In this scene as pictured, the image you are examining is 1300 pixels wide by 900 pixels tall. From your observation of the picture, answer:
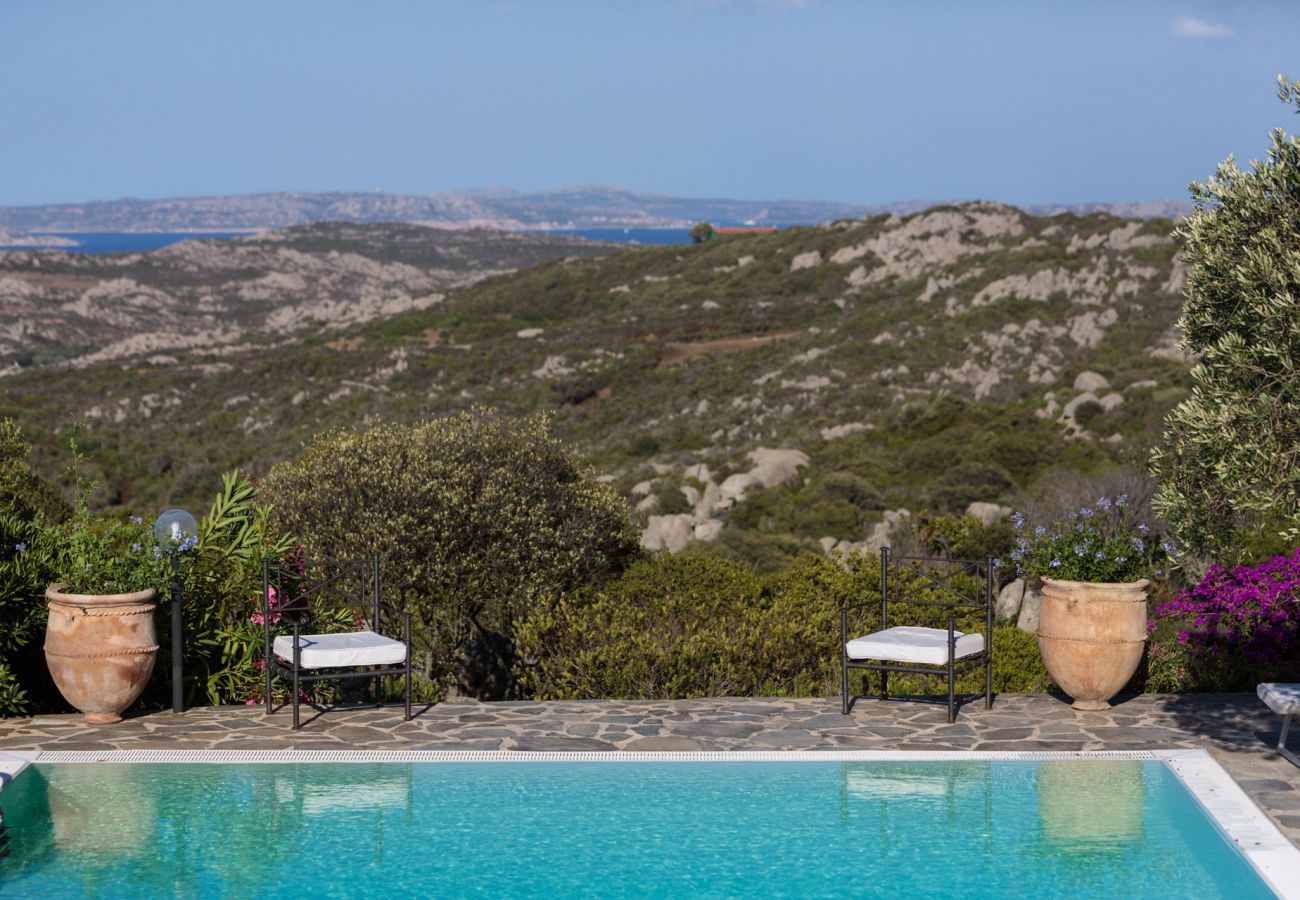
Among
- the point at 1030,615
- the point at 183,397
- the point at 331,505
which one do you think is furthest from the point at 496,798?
the point at 183,397

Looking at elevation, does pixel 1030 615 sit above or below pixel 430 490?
below

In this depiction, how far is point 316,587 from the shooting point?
28.6ft

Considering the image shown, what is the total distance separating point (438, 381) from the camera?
55.0 meters

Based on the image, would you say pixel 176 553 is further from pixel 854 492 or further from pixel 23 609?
pixel 854 492

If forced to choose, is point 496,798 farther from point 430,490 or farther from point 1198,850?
point 430,490

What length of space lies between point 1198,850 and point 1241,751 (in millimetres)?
1636

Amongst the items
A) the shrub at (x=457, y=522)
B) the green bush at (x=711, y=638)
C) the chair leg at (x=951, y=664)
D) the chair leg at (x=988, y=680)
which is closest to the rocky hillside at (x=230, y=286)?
the shrub at (x=457, y=522)

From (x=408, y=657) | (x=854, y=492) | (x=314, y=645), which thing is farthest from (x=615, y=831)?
(x=854, y=492)

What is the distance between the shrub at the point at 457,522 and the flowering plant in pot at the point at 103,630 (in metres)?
2.90

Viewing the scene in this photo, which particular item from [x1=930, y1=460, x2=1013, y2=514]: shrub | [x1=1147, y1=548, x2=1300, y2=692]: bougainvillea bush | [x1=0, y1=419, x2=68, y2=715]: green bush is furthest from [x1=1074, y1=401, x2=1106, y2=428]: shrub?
[x1=0, y1=419, x2=68, y2=715]: green bush

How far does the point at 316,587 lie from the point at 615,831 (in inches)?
120

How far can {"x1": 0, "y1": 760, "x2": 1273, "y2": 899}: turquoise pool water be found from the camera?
6074 mm

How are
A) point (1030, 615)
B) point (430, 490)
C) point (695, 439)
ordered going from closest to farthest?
point (430, 490), point (1030, 615), point (695, 439)

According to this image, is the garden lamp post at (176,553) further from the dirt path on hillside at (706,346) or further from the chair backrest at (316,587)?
the dirt path on hillside at (706,346)
